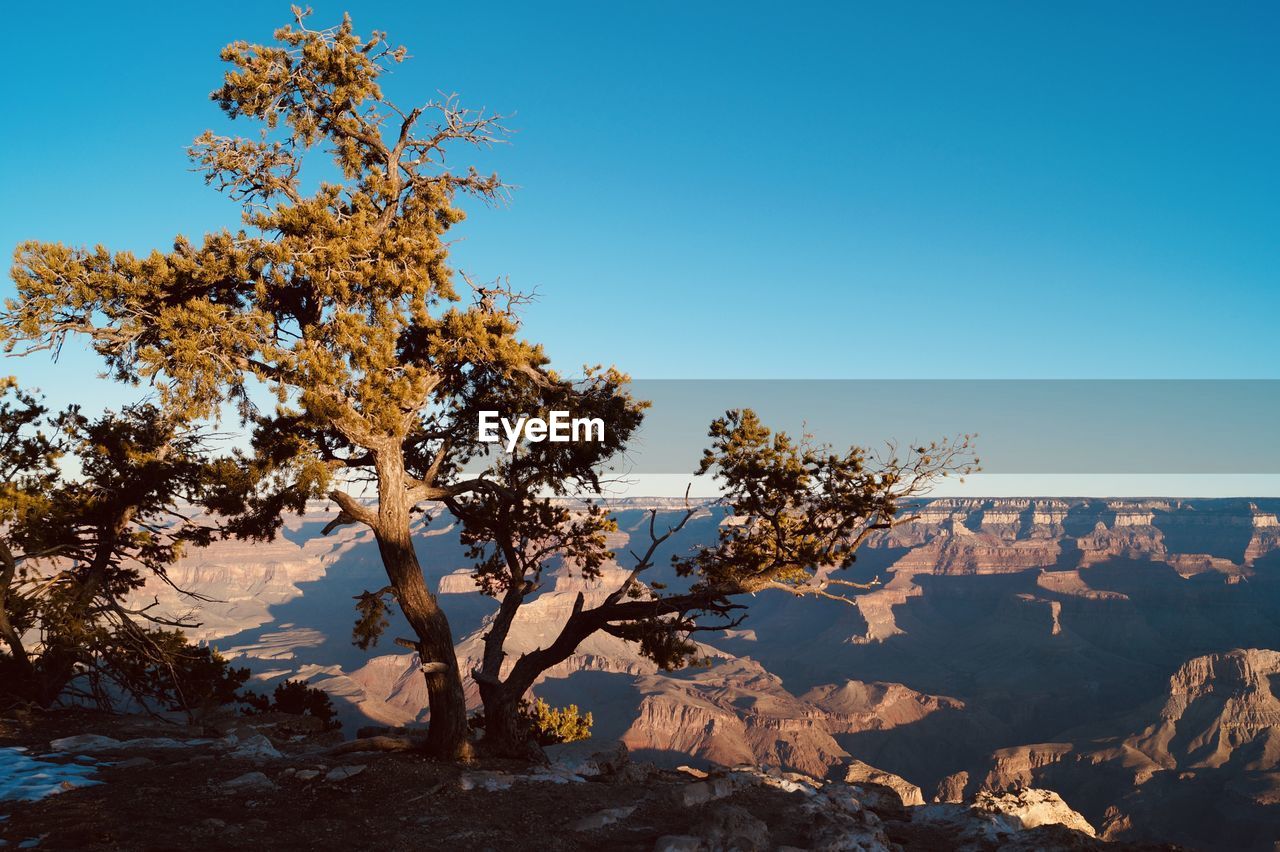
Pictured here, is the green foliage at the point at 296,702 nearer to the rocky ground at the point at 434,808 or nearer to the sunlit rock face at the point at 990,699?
the rocky ground at the point at 434,808

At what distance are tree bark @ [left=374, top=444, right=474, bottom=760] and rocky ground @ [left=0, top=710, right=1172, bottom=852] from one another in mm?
646

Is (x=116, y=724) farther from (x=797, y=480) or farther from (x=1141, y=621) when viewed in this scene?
(x=1141, y=621)

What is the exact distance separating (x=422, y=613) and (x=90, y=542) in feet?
33.5

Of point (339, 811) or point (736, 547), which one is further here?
point (736, 547)

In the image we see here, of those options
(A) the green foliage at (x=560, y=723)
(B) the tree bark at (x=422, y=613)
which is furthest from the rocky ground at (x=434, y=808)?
(A) the green foliage at (x=560, y=723)

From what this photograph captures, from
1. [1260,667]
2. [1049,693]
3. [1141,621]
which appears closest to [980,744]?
[1049,693]

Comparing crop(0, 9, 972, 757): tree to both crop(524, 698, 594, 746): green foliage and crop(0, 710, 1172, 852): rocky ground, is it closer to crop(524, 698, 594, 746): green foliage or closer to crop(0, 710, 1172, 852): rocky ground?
crop(0, 710, 1172, 852): rocky ground

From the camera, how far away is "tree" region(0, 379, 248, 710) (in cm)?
1527

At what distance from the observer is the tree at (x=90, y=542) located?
1527 centimetres

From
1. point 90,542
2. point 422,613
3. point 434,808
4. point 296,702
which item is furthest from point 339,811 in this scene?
point 296,702

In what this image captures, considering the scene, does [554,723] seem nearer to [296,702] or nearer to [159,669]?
[296,702]

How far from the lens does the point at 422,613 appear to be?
13.0 meters

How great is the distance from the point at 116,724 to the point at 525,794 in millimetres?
11737

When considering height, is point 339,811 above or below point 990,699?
above
